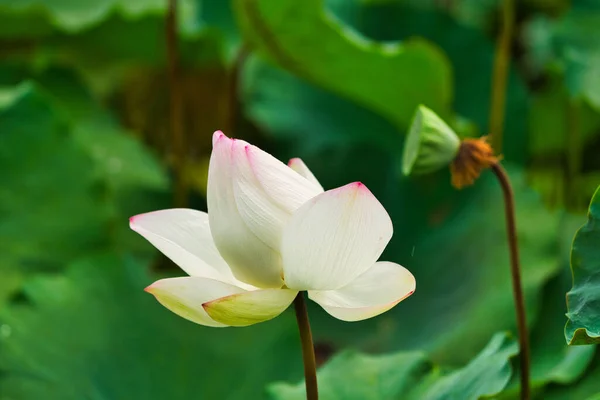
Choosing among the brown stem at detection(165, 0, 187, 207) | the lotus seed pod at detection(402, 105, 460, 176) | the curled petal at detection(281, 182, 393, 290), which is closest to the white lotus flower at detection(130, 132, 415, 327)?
the curled petal at detection(281, 182, 393, 290)

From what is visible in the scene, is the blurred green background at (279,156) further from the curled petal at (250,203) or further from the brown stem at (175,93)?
the curled petal at (250,203)

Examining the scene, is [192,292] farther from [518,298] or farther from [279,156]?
[279,156]

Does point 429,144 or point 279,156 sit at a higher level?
point 429,144

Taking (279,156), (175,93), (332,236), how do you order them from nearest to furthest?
(332,236), (175,93), (279,156)

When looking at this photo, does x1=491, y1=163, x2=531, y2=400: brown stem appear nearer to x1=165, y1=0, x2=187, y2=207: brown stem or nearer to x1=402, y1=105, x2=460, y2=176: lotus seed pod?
x1=402, y1=105, x2=460, y2=176: lotus seed pod

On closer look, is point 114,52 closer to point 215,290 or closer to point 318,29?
point 318,29

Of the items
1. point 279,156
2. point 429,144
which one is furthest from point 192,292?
point 279,156
